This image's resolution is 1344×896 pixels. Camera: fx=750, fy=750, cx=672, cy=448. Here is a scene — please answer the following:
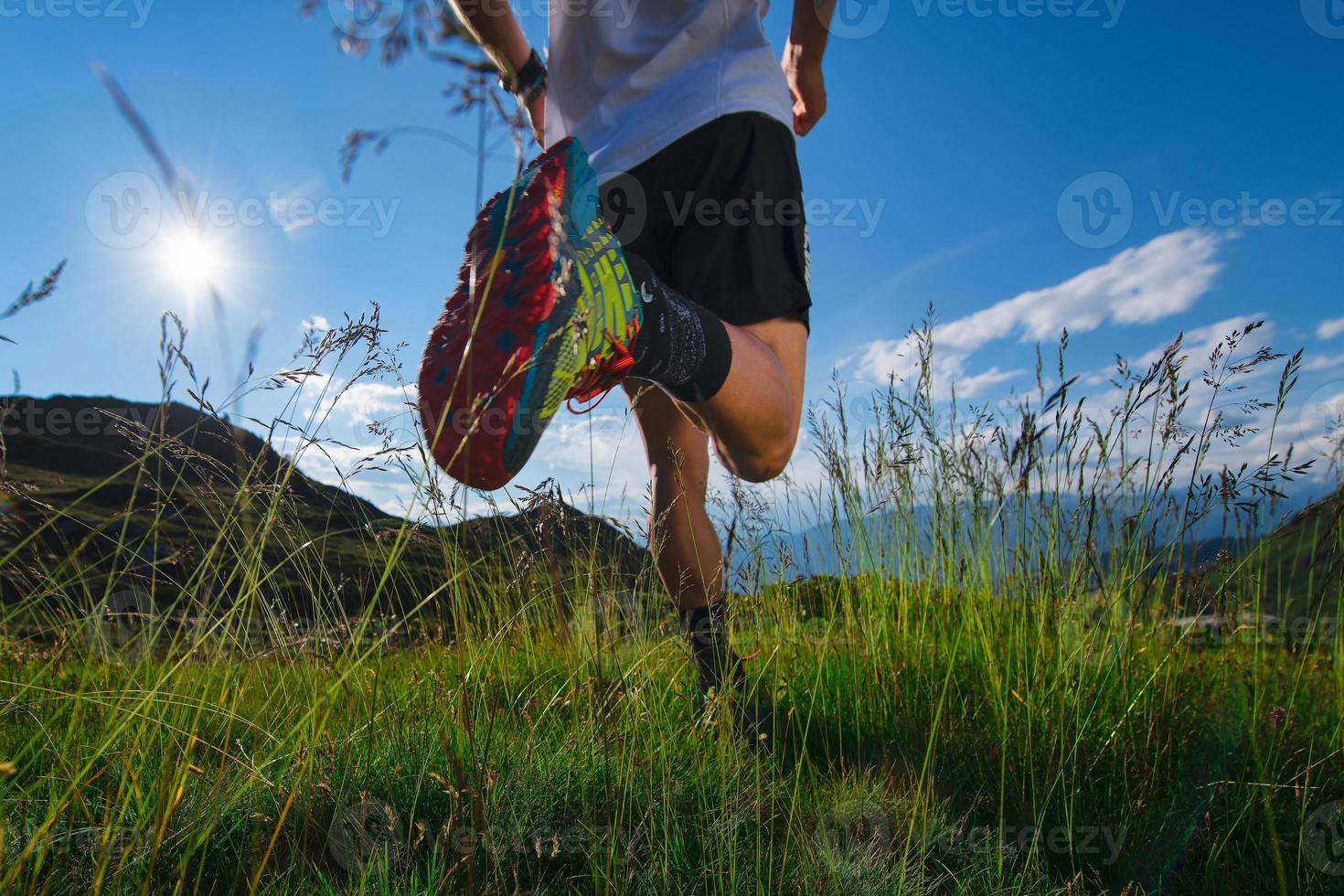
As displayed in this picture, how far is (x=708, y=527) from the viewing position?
212 centimetres

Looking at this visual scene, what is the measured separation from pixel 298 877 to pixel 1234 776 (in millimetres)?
1822

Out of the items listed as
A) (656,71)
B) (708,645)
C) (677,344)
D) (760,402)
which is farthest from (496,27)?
(708,645)

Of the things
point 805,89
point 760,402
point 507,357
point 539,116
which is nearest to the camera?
point 507,357

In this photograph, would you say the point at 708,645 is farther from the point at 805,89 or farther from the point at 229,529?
the point at 805,89

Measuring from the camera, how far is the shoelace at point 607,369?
1.41 m

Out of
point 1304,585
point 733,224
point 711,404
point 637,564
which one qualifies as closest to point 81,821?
point 711,404

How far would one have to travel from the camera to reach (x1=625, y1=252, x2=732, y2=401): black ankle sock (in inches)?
58.9

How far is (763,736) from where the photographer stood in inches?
49.3

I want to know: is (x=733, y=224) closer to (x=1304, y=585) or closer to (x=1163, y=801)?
(x=1163, y=801)

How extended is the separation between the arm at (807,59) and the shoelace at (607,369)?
114cm

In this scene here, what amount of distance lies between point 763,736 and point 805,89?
2046 mm

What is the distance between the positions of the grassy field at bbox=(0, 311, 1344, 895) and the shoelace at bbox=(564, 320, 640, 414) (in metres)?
0.34

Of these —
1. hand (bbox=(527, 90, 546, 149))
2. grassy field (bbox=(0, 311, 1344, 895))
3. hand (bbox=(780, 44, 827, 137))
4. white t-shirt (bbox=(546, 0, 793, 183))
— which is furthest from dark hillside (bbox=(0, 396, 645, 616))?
hand (bbox=(780, 44, 827, 137))

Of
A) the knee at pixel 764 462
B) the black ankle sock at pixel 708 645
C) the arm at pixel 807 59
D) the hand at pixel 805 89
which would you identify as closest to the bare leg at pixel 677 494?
the black ankle sock at pixel 708 645
